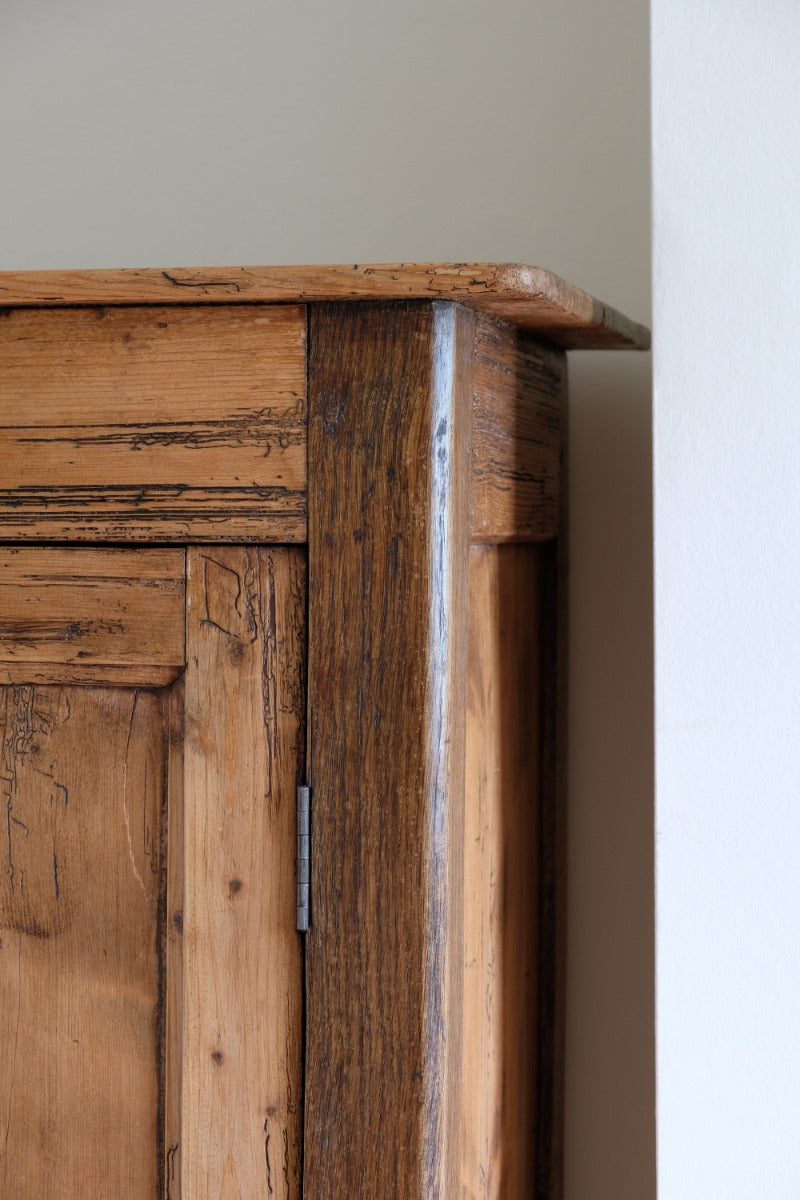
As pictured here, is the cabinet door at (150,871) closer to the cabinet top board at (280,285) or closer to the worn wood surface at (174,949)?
the worn wood surface at (174,949)

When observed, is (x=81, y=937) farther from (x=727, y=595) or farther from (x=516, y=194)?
(x=516, y=194)

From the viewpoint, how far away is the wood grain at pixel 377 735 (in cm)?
68

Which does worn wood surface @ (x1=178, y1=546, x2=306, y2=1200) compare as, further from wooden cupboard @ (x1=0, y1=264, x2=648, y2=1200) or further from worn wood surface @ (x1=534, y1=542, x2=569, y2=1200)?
worn wood surface @ (x1=534, y1=542, x2=569, y2=1200)

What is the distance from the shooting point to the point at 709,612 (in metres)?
0.79

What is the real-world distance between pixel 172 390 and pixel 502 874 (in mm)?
441

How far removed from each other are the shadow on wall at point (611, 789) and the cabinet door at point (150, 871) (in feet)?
1.66

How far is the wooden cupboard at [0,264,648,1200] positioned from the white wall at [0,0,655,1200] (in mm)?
404

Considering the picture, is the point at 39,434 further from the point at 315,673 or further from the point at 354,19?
the point at 354,19

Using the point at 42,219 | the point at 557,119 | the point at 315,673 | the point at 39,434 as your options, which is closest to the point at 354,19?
the point at 557,119

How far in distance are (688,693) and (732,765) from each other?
0.06 m

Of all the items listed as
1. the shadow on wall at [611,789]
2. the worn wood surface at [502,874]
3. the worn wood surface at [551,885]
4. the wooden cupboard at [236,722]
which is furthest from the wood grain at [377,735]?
the shadow on wall at [611,789]

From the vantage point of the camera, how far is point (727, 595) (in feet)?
2.58

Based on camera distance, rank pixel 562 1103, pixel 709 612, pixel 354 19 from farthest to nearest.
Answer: pixel 354 19, pixel 562 1103, pixel 709 612

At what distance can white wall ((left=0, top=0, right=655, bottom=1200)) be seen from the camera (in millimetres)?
1116
